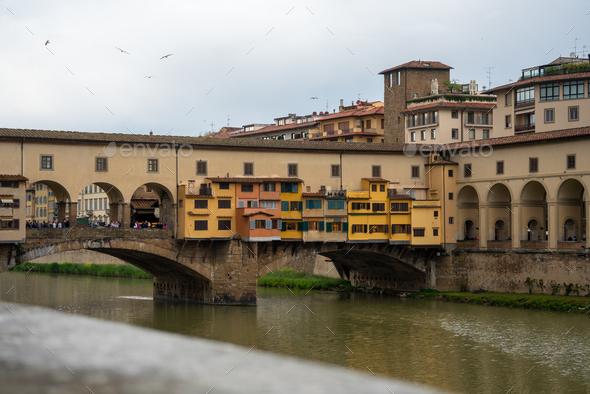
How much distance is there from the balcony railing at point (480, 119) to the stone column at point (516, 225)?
19.1 metres

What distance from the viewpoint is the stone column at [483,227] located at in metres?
50.6

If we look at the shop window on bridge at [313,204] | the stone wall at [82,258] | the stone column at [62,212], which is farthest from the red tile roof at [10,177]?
the stone wall at [82,258]

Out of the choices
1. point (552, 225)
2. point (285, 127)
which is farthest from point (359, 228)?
point (285, 127)

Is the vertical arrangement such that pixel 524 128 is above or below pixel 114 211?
above

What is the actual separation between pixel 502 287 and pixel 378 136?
2815cm

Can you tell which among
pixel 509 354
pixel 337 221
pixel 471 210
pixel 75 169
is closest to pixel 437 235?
pixel 471 210

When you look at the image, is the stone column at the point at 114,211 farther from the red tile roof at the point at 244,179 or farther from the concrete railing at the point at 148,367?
the concrete railing at the point at 148,367

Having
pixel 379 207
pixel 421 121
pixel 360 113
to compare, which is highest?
pixel 360 113

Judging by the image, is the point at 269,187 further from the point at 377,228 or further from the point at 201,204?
the point at 377,228

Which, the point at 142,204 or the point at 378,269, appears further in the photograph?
the point at 378,269

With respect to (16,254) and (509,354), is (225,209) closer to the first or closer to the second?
(16,254)

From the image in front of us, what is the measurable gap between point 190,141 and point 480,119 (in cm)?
2983

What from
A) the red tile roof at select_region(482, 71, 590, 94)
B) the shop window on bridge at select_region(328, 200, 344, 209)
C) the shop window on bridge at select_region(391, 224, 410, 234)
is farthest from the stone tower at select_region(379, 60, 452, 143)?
the shop window on bridge at select_region(328, 200, 344, 209)

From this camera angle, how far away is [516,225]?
48.9m
